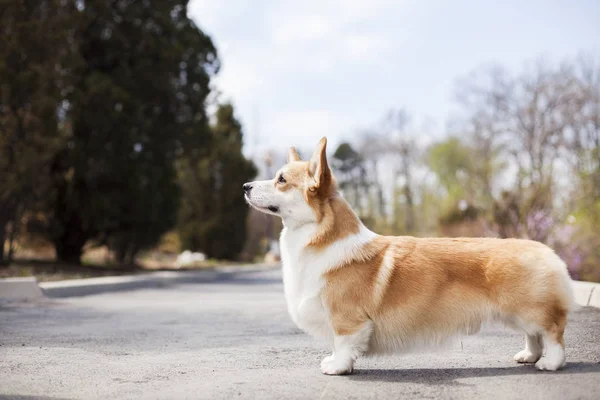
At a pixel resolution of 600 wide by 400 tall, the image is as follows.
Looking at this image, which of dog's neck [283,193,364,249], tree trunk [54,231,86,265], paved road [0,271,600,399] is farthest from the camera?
tree trunk [54,231,86,265]

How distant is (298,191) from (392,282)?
96 cm

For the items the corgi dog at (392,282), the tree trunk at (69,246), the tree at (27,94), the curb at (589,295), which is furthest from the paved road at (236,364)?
the tree trunk at (69,246)

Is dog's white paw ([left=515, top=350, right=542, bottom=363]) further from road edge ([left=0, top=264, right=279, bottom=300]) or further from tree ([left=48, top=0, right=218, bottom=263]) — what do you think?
tree ([left=48, top=0, right=218, bottom=263])

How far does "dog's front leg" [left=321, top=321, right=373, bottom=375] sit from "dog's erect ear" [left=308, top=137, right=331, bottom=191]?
105 cm

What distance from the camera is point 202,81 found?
75.3 ft

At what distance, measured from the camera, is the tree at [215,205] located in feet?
108

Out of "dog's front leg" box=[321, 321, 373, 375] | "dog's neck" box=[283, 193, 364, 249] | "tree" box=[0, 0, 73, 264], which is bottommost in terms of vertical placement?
"dog's front leg" box=[321, 321, 373, 375]

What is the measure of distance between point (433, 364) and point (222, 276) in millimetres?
17505

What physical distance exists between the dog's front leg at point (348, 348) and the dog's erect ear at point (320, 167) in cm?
105

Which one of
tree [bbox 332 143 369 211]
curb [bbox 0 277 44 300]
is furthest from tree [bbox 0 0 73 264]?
tree [bbox 332 143 369 211]

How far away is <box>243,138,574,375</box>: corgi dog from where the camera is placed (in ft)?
15.7

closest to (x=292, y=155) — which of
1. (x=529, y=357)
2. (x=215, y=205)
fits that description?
(x=529, y=357)

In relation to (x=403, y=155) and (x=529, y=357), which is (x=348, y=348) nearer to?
(x=529, y=357)

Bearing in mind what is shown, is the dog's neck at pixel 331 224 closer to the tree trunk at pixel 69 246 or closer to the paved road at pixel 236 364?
the paved road at pixel 236 364
